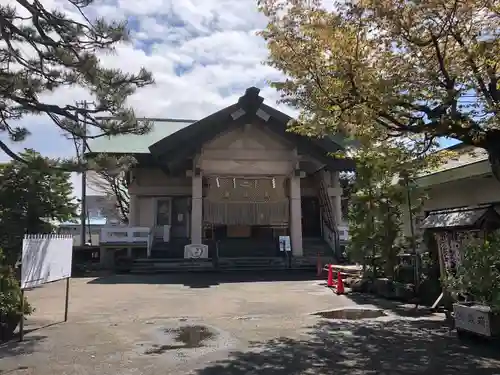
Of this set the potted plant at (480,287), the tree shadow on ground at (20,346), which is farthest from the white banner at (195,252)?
the potted plant at (480,287)

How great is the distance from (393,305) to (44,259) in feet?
25.9

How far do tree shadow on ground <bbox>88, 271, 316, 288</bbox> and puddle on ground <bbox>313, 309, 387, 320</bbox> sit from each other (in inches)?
224

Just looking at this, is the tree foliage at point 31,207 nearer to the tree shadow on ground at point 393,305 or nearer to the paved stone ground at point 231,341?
the paved stone ground at point 231,341

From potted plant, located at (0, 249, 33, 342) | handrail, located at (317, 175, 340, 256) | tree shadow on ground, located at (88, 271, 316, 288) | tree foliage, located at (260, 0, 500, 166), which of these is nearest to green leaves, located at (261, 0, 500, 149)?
tree foliage, located at (260, 0, 500, 166)

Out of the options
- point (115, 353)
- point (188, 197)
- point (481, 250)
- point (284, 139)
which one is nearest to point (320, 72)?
point (481, 250)

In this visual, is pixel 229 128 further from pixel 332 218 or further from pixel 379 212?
pixel 379 212

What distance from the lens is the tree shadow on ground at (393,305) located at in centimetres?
1009

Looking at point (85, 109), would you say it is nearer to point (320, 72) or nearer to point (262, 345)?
point (320, 72)

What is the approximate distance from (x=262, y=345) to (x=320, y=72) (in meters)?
4.58

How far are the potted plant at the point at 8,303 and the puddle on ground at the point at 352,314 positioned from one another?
5.87 m

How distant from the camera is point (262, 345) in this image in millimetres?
7113

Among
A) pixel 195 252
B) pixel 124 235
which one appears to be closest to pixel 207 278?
pixel 195 252

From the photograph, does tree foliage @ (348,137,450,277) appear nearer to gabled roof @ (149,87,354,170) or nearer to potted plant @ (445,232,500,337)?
potted plant @ (445,232,500,337)

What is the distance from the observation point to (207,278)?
17.2m
